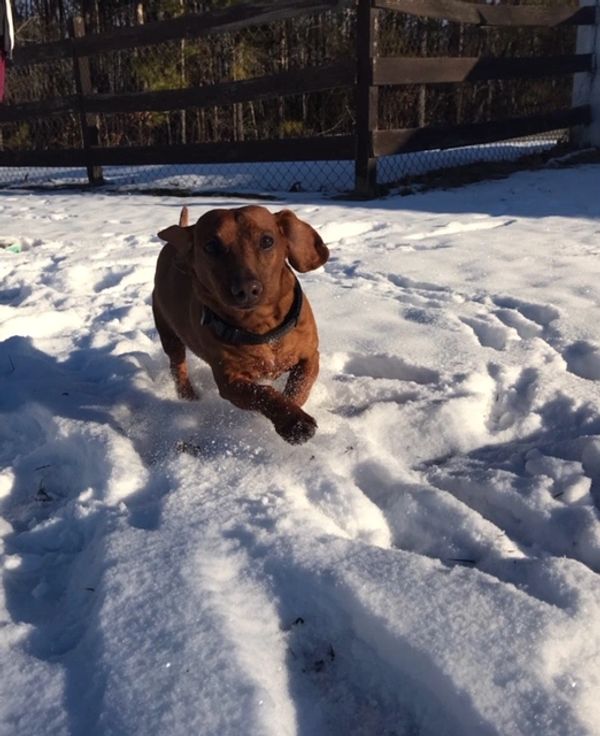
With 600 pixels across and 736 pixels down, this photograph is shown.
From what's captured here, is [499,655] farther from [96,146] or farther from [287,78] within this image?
[96,146]

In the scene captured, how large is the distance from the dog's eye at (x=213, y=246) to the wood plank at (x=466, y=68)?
15.6 ft

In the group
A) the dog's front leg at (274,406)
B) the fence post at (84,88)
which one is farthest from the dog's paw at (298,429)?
the fence post at (84,88)

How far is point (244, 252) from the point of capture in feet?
7.11

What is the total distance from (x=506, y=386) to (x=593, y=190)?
4394 millimetres

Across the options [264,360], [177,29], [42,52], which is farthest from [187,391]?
[42,52]

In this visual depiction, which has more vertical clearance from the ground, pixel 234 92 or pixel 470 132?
pixel 234 92

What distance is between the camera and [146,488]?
6.62ft

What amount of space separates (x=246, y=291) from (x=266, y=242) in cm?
21

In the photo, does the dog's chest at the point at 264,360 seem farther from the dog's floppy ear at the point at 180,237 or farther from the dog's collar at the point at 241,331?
the dog's floppy ear at the point at 180,237

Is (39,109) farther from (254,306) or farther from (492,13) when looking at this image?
(254,306)

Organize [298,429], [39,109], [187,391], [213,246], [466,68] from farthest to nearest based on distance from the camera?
[39,109]
[466,68]
[187,391]
[213,246]
[298,429]

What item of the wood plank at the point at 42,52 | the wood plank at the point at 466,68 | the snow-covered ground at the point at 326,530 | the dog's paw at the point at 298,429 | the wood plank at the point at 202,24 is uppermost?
the wood plank at the point at 202,24

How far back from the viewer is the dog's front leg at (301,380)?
235cm

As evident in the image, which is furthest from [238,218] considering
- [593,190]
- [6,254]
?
[593,190]
